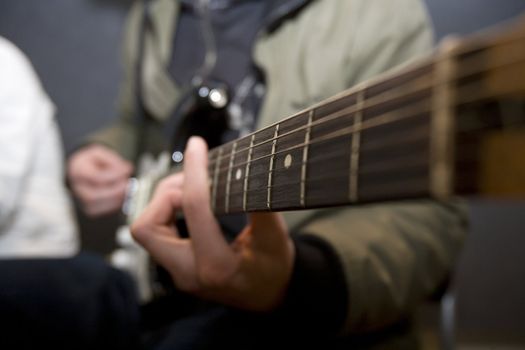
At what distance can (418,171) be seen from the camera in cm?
Answer: 21

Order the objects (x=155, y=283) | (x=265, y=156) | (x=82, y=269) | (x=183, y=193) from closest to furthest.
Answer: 1. (x=265, y=156)
2. (x=183, y=193)
3. (x=82, y=269)
4. (x=155, y=283)

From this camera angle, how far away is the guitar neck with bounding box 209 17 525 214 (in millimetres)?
191

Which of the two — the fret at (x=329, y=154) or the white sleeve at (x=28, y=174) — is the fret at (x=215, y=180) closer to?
the fret at (x=329, y=154)

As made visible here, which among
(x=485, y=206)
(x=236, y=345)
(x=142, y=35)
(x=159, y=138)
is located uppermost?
(x=142, y=35)

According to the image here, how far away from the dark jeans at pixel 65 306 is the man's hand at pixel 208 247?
3.9 inches

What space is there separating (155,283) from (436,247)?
14.6 inches

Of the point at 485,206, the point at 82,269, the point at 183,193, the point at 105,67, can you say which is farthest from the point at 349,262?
the point at 105,67

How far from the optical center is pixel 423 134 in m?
0.21

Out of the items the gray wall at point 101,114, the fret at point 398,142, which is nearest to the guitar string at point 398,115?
the fret at point 398,142

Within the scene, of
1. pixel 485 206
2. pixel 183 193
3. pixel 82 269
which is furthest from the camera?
pixel 485 206

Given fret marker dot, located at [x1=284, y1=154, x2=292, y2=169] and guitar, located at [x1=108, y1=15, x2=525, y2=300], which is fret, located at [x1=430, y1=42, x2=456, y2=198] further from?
fret marker dot, located at [x1=284, y1=154, x2=292, y2=169]

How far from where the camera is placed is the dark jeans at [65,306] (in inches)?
19.7

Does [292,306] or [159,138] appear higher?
[159,138]

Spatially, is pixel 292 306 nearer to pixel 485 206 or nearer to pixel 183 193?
pixel 183 193
